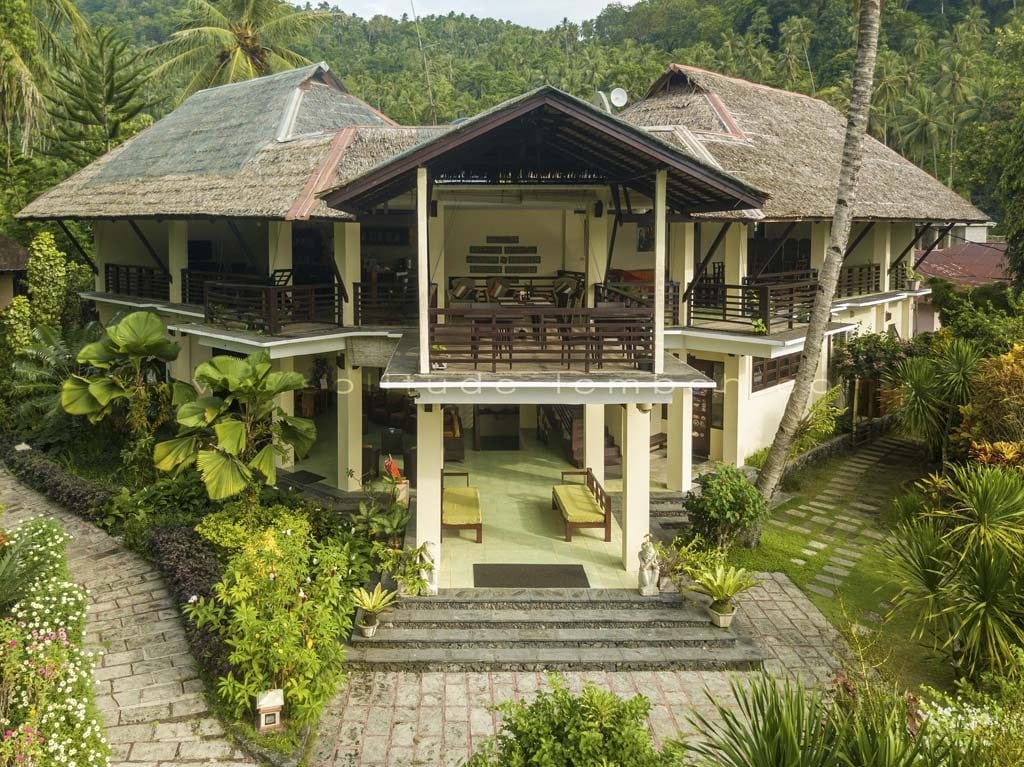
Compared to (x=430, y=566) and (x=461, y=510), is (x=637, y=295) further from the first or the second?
(x=430, y=566)

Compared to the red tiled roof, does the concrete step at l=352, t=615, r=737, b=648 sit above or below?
below

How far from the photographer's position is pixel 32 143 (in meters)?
29.2

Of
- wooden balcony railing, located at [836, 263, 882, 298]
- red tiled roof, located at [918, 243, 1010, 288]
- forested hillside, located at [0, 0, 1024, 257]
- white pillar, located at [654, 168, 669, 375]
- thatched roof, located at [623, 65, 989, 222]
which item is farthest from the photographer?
forested hillside, located at [0, 0, 1024, 257]

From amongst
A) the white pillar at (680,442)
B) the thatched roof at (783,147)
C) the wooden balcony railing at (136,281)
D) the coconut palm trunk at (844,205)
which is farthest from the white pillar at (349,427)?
the thatched roof at (783,147)

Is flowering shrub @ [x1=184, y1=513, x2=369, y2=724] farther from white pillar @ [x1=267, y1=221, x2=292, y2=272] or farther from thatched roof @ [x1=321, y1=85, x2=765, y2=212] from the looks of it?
white pillar @ [x1=267, y1=221, x2=292, y2=272]

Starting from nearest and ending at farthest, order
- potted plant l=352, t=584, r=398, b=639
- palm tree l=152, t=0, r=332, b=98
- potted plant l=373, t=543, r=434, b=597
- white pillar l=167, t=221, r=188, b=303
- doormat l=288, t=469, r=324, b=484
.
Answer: potted plant l=352, t=584, r=398, b=639 → potted plant l=373, t=543, r=434, b=597 → doormat l=288, t=469, r=324, b=484 → white pillar l=167, t=221, r=188, b=303 → palm tree l=152, t=0, r=332, b=98

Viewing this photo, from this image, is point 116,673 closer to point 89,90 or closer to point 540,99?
point 540,99

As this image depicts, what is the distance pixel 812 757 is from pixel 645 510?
22.6ft

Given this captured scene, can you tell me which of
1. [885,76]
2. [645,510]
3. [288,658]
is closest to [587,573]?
[645,510]

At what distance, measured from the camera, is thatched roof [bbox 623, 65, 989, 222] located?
59.7 ft

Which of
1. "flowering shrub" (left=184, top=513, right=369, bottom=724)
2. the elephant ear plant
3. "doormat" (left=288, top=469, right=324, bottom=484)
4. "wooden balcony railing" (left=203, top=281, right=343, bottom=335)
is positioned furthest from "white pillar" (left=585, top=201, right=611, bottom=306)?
"flowering shrub" (left=184, top=513, right=369, bottom=724)

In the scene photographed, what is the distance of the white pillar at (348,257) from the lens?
16250mm

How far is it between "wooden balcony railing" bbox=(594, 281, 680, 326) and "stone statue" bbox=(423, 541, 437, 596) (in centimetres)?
457

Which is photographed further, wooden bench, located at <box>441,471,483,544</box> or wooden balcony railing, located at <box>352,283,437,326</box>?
wooden balcony railing, located at <box>352,283,437,326</box>
